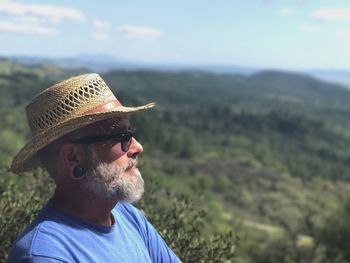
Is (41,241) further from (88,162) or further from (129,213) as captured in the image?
(129,213)

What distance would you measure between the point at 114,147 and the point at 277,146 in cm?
15363

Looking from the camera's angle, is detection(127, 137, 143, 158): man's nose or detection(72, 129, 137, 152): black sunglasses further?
detection(127, 137, 143, 158): man's nose

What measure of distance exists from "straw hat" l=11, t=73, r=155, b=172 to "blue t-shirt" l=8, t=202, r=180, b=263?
52cm

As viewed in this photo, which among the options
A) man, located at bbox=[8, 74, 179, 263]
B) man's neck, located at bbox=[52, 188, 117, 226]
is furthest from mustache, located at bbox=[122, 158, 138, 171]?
man's neck, located at bbox=[52, 188, 117, 226]

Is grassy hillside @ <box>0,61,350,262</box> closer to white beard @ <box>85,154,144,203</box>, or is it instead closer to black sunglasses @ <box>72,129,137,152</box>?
black sunglasses @ <box>72,129,137,152</box>

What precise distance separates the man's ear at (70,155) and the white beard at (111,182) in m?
0.10

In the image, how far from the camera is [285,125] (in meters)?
173

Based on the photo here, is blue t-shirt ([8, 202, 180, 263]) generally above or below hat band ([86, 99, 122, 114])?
below

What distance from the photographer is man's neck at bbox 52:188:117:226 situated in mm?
3631

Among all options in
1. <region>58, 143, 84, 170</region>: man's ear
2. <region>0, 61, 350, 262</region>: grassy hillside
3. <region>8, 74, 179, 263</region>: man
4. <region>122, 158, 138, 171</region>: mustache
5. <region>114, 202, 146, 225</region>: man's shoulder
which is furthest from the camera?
<region>0, 61, 350, 262</region>: grassy hillside

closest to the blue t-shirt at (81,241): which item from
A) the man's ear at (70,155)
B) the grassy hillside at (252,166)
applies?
the man's ear at (70,155)

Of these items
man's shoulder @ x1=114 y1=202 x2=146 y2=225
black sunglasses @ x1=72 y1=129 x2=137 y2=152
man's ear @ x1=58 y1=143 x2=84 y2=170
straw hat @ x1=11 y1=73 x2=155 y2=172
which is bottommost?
man's shoulder @ x1=114 y1=202 x2=146 y2=225

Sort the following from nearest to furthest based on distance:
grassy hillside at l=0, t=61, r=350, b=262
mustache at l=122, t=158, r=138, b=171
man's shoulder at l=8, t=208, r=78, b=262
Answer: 1. man's shoulder at l=8, t=208, r=78, b=262
2. mustache at l=122, t=158, r=138, b=171
3. grassy hillside at l=0, t=61, r=350, b=262

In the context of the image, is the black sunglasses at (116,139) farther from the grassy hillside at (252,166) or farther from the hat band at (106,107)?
the grassy hillside at (252,166)
